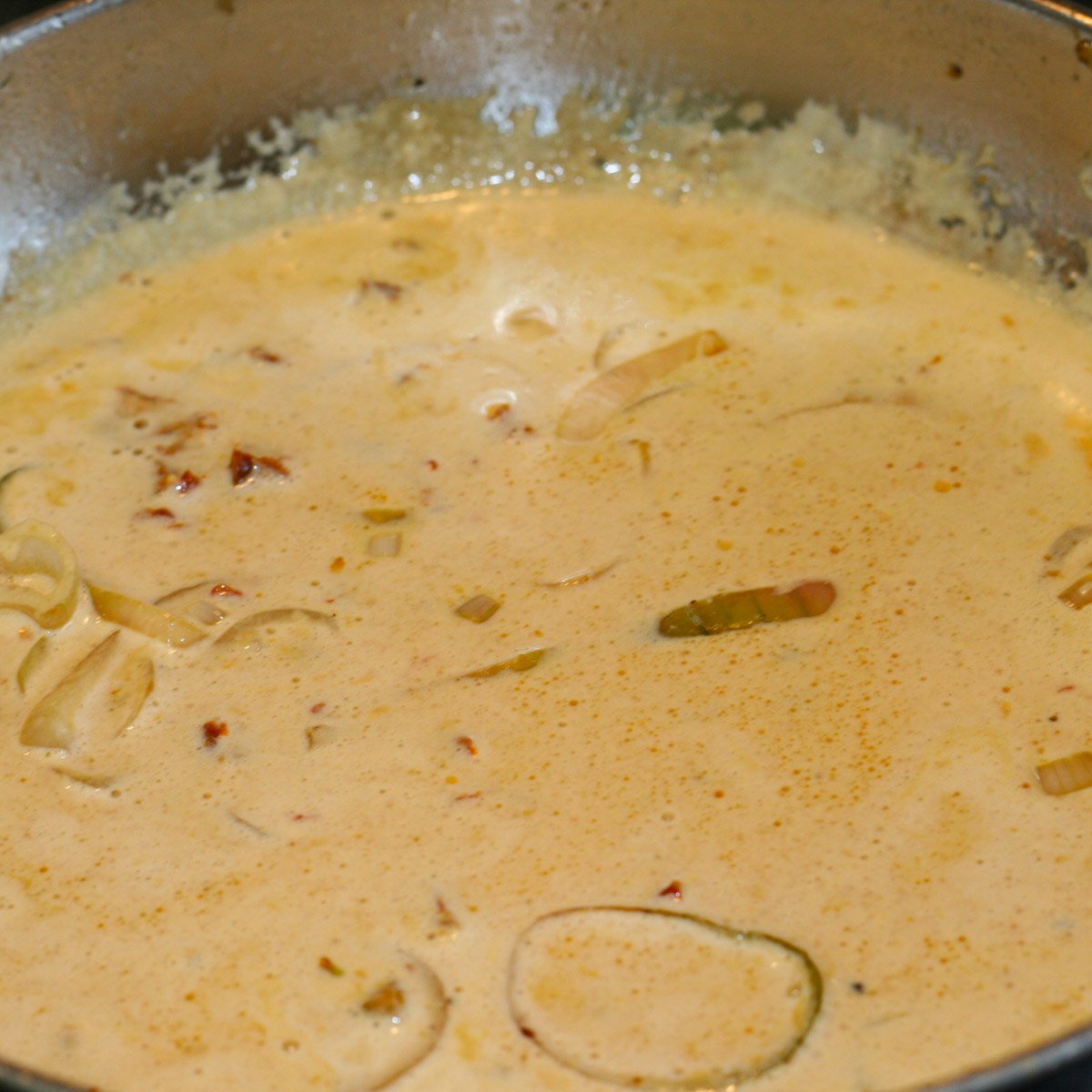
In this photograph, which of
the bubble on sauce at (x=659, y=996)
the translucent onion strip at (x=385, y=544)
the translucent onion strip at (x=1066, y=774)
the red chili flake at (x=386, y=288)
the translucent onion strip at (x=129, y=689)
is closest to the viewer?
the bubble on sauce at (x=659, y=996)

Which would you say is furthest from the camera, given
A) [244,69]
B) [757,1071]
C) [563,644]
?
[244,69]

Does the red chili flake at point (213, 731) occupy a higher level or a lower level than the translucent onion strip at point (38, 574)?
lower

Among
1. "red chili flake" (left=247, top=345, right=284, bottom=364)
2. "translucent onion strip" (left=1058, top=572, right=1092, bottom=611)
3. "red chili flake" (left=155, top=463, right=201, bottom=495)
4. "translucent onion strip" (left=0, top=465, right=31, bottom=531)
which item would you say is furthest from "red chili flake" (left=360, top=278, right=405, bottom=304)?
"translucent onion strip" (left=1058, top=572, right=1092, bottom=611)

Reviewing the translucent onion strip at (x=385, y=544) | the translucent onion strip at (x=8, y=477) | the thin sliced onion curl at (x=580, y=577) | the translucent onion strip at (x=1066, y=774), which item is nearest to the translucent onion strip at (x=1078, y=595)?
the translucent onion strip at (x=1066, y=774)

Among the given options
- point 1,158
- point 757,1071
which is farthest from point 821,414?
point 1,158

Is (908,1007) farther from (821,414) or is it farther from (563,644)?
(821,414)

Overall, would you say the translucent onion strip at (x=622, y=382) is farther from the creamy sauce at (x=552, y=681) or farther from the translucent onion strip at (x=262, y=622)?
the translucent onion strip at (x=262, y=622)

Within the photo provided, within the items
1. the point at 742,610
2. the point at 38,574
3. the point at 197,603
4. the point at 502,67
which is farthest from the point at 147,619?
the point at 502,67
